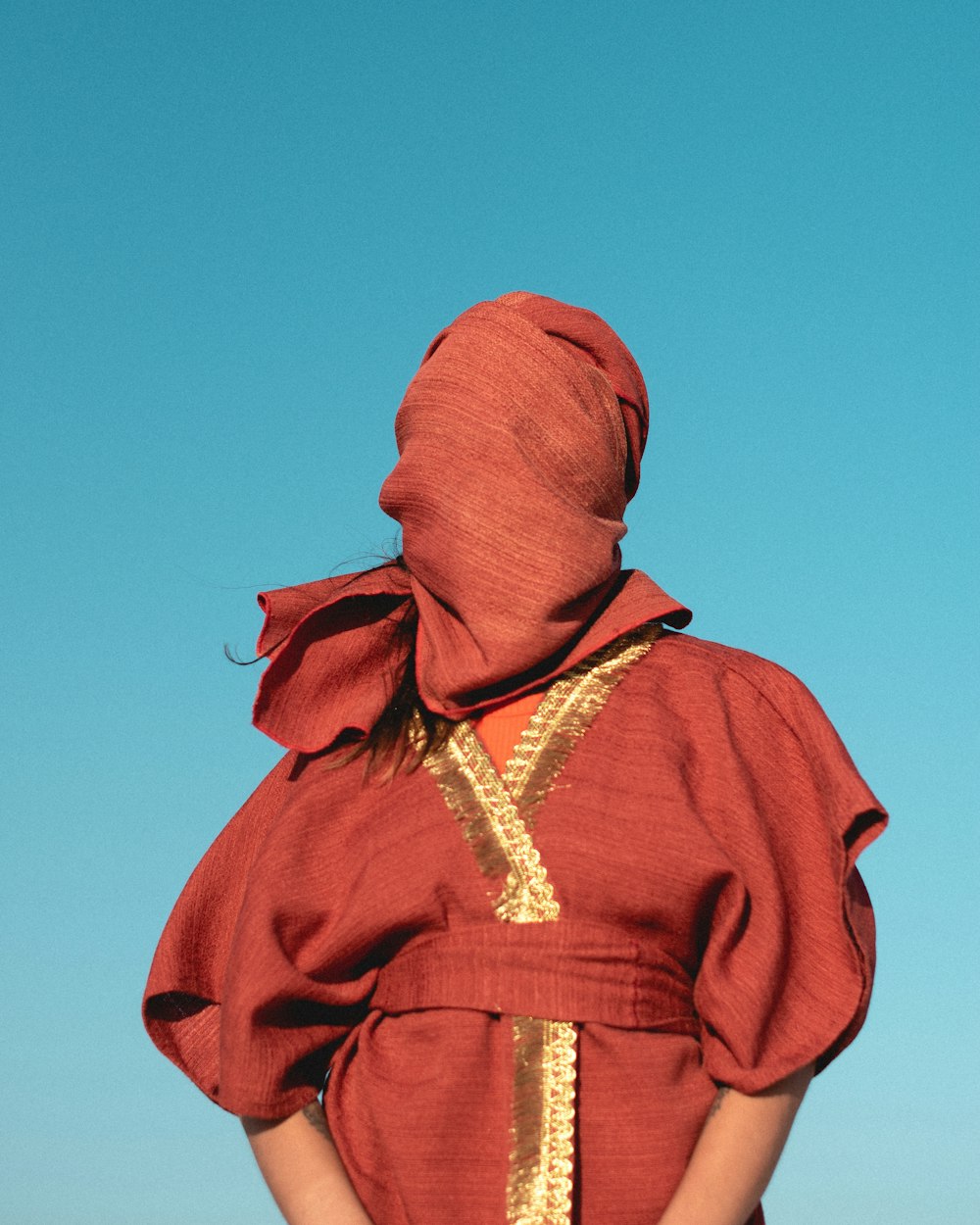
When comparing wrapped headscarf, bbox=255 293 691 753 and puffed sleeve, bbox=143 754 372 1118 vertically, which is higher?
wrapped headscarf, bbox=255 293 691 753

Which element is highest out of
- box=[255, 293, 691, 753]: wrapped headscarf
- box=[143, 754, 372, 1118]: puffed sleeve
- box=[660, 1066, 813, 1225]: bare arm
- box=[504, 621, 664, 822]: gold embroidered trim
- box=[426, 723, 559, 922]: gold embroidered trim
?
box=[255, 293, 691, 753]: wrapped headscarf

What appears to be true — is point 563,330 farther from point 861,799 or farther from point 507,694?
point 861,799

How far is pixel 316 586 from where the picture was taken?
4051mm

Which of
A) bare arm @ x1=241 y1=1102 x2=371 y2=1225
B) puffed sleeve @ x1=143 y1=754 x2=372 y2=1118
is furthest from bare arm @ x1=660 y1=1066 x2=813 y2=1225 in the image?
puffed sleeve @ x1=143 y1=754 x2=372 y2=1118

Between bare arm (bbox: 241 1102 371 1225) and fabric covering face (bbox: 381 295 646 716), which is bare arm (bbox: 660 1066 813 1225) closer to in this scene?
bare arm (bbox: 241 1102 371 1225)

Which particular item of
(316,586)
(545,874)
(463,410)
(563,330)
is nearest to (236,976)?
(545,874)

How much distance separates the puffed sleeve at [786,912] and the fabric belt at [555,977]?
0.12 m

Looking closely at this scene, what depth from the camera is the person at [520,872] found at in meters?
3.31

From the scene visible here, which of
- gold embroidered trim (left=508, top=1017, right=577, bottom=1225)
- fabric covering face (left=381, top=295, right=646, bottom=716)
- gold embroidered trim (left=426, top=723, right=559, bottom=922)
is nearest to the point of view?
gold embroidered trim (left=508, top=1017, right=577, bottom=1225)

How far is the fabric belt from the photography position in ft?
10.8

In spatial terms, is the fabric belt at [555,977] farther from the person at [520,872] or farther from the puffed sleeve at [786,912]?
the puffed sleeve at [786,912]

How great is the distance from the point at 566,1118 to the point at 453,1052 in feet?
0.78

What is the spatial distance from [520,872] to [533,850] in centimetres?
5

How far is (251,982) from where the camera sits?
11.4 ft
